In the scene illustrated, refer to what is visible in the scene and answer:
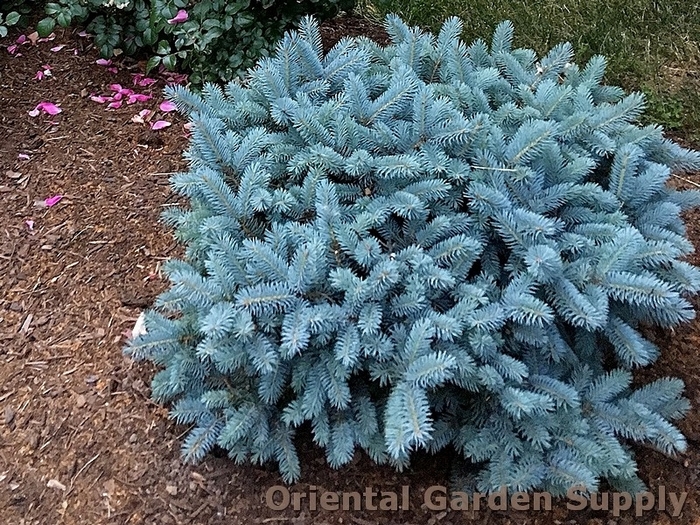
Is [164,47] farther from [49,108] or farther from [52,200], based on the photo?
[52,200]

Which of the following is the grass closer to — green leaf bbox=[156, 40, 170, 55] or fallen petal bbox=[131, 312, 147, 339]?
green leaf bbox=[156, 40, 170, 55]

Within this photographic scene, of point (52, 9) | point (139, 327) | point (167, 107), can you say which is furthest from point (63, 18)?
point (139, 327)

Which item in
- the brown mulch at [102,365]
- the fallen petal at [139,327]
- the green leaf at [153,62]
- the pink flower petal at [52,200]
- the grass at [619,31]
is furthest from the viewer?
the grass at [619,31]

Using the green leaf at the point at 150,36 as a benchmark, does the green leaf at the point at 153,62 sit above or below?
below

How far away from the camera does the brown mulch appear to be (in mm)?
2051

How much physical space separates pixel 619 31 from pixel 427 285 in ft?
9.38

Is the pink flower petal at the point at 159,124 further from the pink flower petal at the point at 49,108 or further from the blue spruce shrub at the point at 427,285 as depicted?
the blue spruce shrub at the point at 427,285

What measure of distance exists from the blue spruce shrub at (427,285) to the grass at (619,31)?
1.62 m

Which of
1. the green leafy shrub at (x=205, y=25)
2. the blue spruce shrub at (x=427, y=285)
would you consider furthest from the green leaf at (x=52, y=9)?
the blue spruce shrub at (x=427, y=285)

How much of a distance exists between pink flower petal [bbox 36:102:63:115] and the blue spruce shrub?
59.0 inches

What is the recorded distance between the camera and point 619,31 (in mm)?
3963

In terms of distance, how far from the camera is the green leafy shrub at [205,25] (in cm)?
312

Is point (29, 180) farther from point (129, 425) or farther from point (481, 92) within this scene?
point (481, 92)

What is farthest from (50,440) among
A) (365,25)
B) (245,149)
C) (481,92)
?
(365,25)
